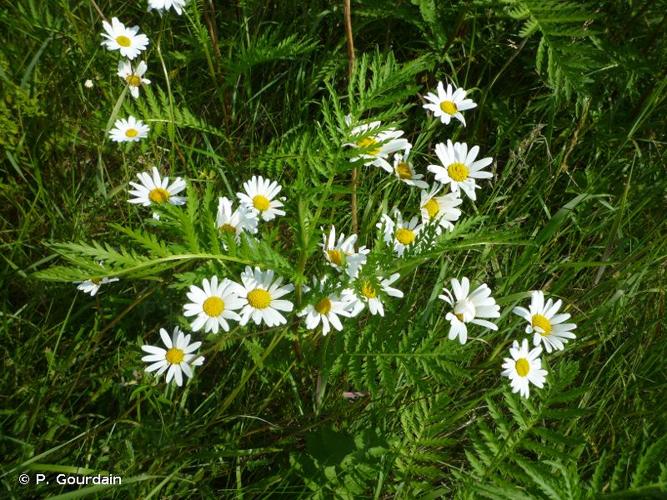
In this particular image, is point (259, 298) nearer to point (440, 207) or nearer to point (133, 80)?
point (440, 207)

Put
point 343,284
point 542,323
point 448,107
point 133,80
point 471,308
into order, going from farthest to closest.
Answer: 1. point 133,80
2. point 448,107
3. point 542,323
4. point 471,308
5. point 343,284

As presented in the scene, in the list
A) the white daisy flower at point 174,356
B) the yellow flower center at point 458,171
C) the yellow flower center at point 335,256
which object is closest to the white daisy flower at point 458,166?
the yellow flower center at point 458,171

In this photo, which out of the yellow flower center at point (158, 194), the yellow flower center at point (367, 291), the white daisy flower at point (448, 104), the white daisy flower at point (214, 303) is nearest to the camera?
the white daisy flower at point (214, 303)

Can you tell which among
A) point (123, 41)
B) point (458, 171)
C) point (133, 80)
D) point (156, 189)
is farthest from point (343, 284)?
point (123, 41)

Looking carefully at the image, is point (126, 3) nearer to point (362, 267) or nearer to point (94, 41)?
point (94, 41)

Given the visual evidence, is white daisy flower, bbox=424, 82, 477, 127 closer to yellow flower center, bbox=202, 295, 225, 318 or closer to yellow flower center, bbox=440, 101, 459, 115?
yellow flower center, bbox=440, 101, 459, 115

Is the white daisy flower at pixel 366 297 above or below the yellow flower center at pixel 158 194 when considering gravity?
below

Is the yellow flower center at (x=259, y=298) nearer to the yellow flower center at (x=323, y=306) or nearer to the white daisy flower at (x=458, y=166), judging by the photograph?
the yellow flower center at (x=323, y=306)

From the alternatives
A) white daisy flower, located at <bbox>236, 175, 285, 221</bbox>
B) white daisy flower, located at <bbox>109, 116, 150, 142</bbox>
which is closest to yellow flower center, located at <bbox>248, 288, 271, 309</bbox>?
white daisy flower, located at <bbox>236, 175, 285, 221</bbox>
